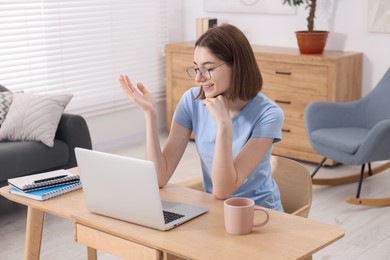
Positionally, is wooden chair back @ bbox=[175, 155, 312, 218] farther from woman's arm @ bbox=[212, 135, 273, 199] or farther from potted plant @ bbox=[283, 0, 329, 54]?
potted plant @ bbox=[283, 0, 329, 54]

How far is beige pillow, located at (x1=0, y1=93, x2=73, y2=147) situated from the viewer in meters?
4.34

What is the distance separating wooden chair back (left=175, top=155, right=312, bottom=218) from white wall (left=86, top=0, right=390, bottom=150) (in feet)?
9.48

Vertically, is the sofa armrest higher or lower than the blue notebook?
lower

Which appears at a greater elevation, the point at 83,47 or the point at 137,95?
the point at 137,95

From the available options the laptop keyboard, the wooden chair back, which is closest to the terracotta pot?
the wooden chair back

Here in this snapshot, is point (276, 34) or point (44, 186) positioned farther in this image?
point (276, 34)

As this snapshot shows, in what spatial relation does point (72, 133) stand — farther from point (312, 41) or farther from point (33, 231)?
point (312, 41)

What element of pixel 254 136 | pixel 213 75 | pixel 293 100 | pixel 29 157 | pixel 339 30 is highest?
pixel 213 75

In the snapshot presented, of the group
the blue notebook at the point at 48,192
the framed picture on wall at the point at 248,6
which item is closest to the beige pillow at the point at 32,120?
the blue notebook at the point at 48,192

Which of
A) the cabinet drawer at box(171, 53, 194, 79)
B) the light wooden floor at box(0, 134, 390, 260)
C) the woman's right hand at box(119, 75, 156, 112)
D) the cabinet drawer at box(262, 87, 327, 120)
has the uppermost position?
the woman's right hand at box(119, 75, 156, 112)

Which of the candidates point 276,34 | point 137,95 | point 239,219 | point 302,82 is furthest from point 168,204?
point 276,34

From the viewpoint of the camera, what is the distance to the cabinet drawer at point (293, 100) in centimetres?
523

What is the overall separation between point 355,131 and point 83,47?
7.82 feet

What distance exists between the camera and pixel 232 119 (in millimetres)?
2543
